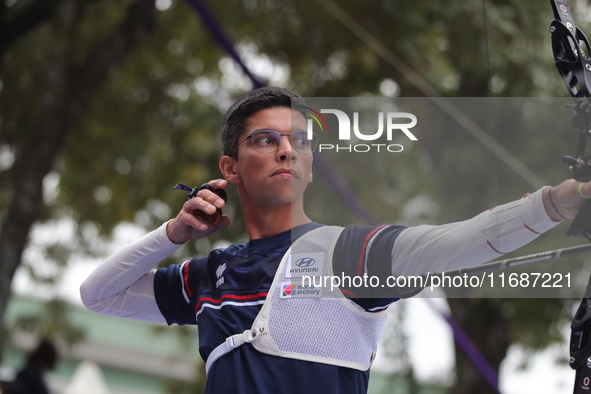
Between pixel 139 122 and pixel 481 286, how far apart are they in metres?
7.50

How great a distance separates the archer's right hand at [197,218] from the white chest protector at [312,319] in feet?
0.80

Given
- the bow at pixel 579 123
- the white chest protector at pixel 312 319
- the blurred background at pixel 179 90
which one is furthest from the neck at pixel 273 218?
the blurred background at pixel 179 90

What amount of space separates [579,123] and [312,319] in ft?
2.33

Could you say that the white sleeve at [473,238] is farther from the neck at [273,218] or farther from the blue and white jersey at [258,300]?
the neck at [273,218]

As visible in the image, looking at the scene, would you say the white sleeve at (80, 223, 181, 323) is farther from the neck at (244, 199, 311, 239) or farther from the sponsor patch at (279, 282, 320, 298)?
the sponsor patch at (279, 282, 320, 298)

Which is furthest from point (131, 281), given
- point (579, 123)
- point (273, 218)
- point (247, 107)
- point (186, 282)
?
point (579, 123)

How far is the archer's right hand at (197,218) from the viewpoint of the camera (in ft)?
6.48

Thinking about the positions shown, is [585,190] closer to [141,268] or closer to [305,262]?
[305,262]

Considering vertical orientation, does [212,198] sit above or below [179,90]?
below

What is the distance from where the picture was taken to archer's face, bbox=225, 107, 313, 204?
1919 mm

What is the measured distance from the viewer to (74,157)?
8.76 meters

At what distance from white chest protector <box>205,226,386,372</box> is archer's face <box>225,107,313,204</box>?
0.48 ft

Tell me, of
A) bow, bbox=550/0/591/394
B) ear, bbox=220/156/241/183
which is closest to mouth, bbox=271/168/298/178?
ear, bbox=220/156/241/183

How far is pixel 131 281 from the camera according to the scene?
2.26 meters
